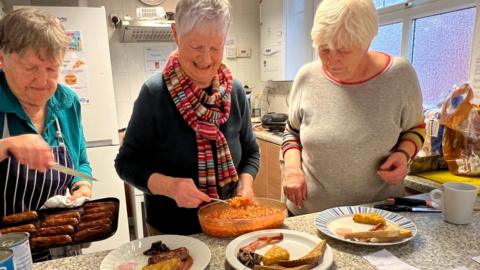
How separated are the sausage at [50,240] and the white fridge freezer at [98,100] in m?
1.60

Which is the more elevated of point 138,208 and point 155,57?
point 155,57

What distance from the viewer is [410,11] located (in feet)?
7.42

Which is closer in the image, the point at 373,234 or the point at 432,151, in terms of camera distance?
the point at 373,234

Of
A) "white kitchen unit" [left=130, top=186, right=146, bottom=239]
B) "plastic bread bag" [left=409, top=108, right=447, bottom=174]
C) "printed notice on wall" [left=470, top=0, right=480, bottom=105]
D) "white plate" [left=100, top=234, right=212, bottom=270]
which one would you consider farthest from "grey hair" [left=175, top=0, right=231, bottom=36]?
"white kitchen unit" [left=130, top=186, right=146, bottom=239]

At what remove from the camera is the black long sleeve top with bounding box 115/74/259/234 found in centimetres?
106

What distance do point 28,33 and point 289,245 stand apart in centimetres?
99

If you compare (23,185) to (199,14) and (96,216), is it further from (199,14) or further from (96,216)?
(199,14)

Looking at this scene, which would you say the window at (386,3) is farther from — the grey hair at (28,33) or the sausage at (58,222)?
the sausage at (58,222)

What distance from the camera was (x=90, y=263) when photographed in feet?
2.75

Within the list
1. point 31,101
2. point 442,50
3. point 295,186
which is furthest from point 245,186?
point 442,50

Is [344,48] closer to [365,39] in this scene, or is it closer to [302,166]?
[365,39]

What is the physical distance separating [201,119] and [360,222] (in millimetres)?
567

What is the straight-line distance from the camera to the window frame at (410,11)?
197 centimetres

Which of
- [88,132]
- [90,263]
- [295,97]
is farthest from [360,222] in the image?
[88,132]
